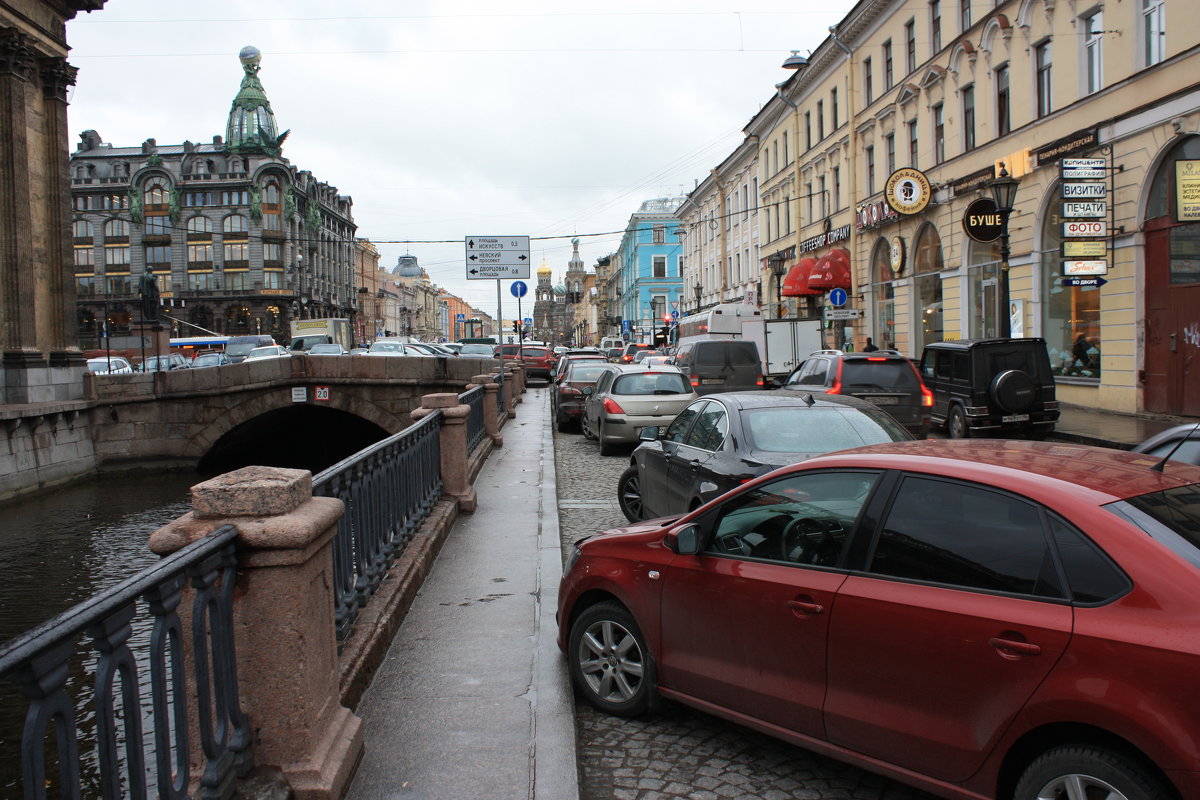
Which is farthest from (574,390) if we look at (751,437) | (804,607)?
(804,607)

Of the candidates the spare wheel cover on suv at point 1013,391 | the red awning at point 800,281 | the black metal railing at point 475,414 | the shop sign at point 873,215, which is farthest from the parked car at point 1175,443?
the red awning at point 800,281

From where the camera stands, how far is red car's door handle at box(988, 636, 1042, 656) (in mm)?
2855

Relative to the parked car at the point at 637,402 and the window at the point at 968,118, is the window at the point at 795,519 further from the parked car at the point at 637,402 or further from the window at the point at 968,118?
the window at the point at 968,118

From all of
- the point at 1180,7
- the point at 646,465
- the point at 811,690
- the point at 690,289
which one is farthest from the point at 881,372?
the point at 690,289

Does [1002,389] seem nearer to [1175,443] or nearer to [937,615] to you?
[1175,443]

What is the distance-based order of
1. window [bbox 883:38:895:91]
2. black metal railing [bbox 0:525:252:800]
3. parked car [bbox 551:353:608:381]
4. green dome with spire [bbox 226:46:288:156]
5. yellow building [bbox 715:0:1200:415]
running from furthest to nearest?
green dome with spire [bbox 226:46:288:156], window [bbox 883:38:895:91], parked car [bbox 551:353:608:381], yellow building [bbox 715:0:1200:415], black metal railing [bbox 0:525:252:800]

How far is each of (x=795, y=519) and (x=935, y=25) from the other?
2826 centimetres

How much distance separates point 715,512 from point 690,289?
2736 inches

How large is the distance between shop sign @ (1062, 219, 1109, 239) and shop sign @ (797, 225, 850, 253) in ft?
57.1

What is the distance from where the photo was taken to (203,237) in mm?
82438

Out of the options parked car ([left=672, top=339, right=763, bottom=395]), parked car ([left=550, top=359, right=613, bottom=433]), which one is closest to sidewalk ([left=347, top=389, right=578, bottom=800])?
parked car ([left=550, top=359, right=613, bottom=433])

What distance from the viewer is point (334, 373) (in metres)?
24.5

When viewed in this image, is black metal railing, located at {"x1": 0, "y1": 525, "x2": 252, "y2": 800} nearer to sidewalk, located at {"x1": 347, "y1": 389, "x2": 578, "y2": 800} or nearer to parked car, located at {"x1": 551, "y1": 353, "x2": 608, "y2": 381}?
sidewalk, located at {"x1": 347, "y1": 389, "x2": 578, "y2": 800}

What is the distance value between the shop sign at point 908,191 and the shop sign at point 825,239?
7.35m
